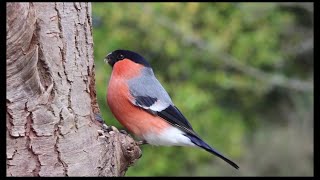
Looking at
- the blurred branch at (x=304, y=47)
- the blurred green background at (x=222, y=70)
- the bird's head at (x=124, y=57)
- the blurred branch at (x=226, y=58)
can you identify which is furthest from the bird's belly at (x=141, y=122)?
the blurred branch at (x=304, y=47)

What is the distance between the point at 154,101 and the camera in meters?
3.20

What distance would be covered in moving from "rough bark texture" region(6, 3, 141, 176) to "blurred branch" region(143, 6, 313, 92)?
3998 mm

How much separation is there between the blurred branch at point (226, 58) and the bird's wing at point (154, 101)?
3.41m

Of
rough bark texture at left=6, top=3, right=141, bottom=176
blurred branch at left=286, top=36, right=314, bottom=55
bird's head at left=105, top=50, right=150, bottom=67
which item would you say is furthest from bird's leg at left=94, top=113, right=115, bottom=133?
blurred branch at left=286, top=36, right=314, bottom=55

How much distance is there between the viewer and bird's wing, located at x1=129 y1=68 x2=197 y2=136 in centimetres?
318

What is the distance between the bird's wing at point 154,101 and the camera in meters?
3.18

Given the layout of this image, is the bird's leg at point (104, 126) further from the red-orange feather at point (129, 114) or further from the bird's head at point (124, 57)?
the bird's head at point (124, 57)

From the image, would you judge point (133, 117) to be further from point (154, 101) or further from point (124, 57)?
point (124, 57)

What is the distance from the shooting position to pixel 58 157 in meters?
2.46

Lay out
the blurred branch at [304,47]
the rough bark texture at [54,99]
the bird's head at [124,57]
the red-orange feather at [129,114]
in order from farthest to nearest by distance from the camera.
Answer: the blurred branch at [304,47], the bird's head at [124,57], the red-orange feather at [129,114], the rough bark texture at [54,99]

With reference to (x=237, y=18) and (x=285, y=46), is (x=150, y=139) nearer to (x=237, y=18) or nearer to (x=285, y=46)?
(x=237, y=18)

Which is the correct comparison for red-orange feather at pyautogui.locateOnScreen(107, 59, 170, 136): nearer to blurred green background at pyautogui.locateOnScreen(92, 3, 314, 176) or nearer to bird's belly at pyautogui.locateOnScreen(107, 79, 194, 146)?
bird's belly at pyautogui.locateOnScreen(107, 79, 194, 146)
